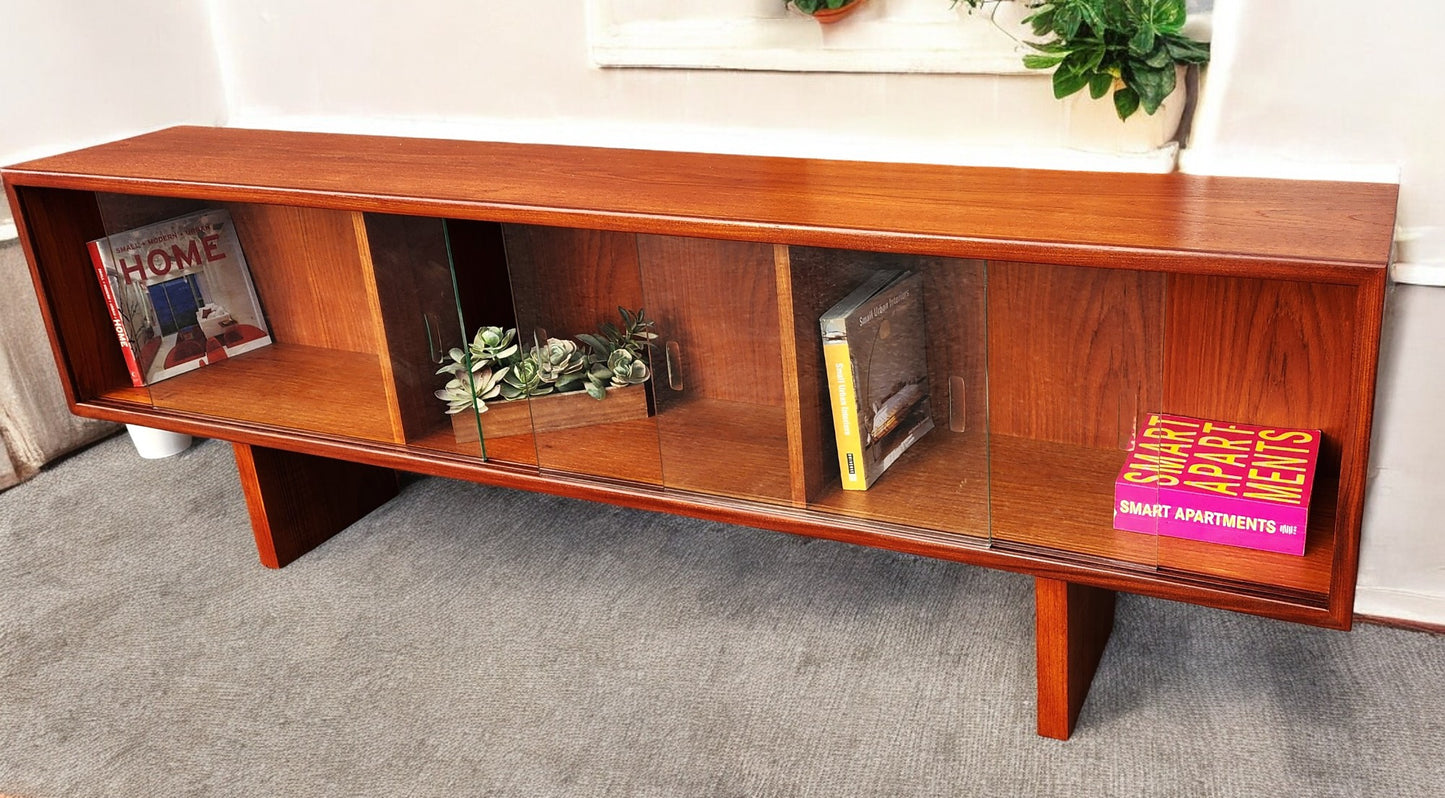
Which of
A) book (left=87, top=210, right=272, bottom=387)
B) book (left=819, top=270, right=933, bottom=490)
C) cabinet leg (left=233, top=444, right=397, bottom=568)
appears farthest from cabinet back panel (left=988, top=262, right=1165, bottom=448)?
book (left=87, top=210, right=272, bottom=387)

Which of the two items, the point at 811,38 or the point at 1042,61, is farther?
the point at 811,38

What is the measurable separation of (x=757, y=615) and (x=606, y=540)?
0.42 meters

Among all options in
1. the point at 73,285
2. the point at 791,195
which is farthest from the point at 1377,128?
the point at 73,285

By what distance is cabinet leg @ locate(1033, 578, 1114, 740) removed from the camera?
5.83 ft

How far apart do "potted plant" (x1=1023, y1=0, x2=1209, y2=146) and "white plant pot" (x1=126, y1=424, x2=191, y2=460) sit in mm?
2215

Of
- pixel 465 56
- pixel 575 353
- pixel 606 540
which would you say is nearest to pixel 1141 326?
pixel 575 353

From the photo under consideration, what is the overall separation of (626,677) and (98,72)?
Answer: 1.91m

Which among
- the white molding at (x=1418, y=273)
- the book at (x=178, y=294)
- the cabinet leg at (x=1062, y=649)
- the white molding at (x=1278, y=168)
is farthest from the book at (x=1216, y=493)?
the book at (x=178, y=294)

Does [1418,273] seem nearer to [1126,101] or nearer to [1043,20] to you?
[1126,101]

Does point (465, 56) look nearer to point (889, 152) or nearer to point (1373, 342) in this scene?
point (889, 152)

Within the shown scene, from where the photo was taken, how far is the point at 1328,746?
5.92 ft

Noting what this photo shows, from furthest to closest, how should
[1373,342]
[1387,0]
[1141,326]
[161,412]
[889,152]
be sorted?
1. [161,412]
2. [889,152]
3. [1387,0]
4. [1141,326]
5. [1373,342]

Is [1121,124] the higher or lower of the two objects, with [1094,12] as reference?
lower

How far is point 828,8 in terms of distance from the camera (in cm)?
211
